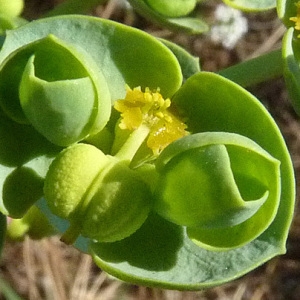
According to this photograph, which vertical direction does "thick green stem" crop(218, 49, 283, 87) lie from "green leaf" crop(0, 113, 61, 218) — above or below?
below

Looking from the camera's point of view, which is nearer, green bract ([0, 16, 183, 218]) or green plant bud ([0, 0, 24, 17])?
green bract ([0, 16, 183, 218])

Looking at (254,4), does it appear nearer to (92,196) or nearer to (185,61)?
(185,61)

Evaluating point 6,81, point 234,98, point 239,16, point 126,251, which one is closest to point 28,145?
point 6,81

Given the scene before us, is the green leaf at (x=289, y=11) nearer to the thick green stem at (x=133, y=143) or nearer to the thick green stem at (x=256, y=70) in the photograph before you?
the thick green stem at (x=256, y=70)

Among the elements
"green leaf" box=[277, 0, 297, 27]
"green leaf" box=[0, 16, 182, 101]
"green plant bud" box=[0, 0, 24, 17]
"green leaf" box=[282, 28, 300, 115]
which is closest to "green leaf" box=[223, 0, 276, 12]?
"green leaf" box=[277, 0, 297, 27]

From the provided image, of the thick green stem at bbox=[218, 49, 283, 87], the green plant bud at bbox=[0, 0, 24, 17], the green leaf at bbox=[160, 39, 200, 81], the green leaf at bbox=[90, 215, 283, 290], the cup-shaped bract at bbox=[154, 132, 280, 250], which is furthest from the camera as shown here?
the green plant bud at bbox=[0, 0, 24, 17]

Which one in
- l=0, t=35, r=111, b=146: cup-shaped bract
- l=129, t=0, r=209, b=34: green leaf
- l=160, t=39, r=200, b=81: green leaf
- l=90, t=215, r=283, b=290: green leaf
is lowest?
l=90, t=215, r=283, b=290: green leaf

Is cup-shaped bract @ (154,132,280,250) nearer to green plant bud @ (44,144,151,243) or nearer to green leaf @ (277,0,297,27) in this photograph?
green plant bud @ (44,144,151,243)

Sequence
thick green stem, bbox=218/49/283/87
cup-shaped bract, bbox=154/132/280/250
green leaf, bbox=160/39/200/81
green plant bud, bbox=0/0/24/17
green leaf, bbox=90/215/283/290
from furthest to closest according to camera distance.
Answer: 1. green plant bud, bbox=0/0/24/17
2. thick green stem, bbox=218/49/283/87
3. green leaf, bbox=160/39/200/81
4. green leaf, bbox=90/215/283/290
5. cup-shaped bract, bbox=154/132/280/250

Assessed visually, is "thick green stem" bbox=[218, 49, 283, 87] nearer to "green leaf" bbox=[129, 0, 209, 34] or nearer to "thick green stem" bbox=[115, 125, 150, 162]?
"green leaf" bbox=[129, 0, 209, 34]

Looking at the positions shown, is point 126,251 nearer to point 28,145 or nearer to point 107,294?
point 28,145
